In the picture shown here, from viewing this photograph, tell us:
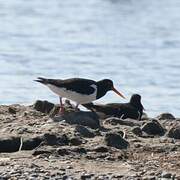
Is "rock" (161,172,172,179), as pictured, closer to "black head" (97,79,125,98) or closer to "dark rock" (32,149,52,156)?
"dark rock" (32,149,52,156)

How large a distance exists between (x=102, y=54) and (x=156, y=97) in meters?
5.94

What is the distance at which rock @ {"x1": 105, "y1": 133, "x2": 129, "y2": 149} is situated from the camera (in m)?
12.8

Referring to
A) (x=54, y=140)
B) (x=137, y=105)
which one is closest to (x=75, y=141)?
(x=54, y=140)

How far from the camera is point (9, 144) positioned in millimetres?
12391

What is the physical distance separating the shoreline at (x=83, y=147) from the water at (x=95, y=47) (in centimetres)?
426

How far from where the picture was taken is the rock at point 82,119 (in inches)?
557

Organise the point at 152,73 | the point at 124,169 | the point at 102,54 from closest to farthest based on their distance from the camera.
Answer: the point at 124,169
the point at 152,73
the point at 102,54

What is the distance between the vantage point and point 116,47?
27734mm

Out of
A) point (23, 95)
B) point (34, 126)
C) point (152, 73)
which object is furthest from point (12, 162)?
point (152, 73)

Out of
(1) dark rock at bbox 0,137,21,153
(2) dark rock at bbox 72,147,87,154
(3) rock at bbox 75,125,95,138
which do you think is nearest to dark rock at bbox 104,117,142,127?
(3) rock at bbox 75,125,95,138

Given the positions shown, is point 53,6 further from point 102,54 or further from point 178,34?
point 102,54

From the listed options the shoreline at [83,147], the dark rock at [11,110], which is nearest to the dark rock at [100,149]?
the shoreline at [83,147]

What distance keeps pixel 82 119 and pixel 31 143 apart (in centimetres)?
178

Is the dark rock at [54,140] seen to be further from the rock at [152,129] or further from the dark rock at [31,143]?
the rock at [152,129]
